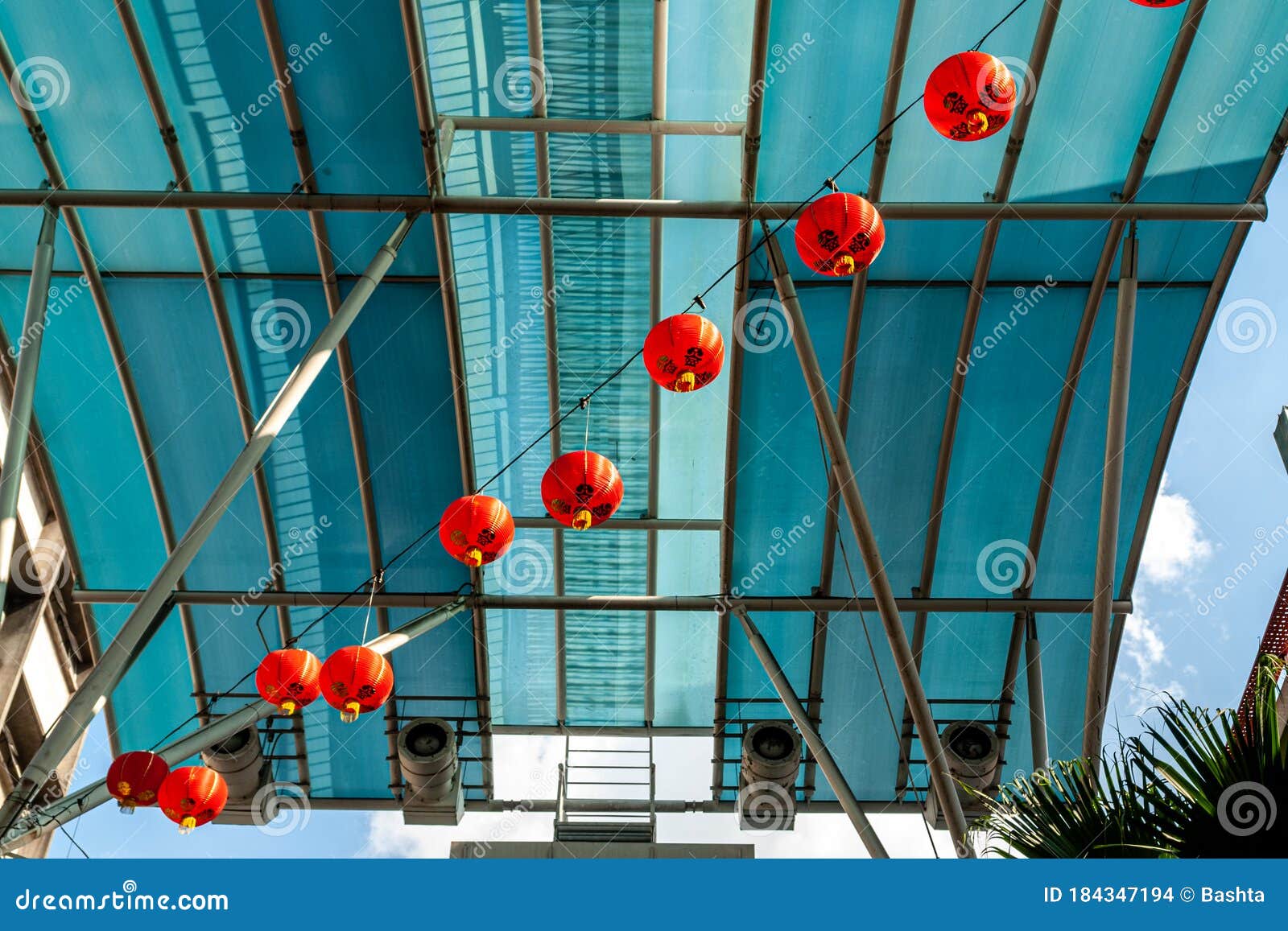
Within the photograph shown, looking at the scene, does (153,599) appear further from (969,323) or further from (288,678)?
(969,323)

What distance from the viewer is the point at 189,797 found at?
13766 millimetres

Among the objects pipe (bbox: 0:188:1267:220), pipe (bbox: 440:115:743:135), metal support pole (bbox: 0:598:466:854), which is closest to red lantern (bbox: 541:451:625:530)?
pipe (bbox: 0:188:1267:220)

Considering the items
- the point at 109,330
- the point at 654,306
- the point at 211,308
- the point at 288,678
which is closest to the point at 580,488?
the point at 288,678

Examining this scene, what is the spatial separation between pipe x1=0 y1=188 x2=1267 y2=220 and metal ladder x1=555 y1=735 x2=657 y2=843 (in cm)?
932

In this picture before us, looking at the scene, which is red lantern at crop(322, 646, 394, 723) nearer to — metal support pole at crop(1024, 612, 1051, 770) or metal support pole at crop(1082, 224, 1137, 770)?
metal support pole at crop(1082, 224, 1137, 770)

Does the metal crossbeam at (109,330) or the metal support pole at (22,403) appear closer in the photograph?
the metal support pole at (22,403)

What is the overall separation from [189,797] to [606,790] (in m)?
7.42

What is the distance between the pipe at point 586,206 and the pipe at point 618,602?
6.39 meters

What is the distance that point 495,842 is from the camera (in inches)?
639

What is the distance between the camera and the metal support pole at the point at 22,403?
1211 centimetres

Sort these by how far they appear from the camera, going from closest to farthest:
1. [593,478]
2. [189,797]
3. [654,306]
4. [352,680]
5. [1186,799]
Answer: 1. [1186,799]
2. [593,478]
3. [352,680]
4. [189,797]
5. [654,306]

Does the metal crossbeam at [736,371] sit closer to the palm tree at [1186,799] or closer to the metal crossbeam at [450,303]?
the metal crossbeam at [450,303]

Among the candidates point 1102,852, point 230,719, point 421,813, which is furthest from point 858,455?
point 1102,852

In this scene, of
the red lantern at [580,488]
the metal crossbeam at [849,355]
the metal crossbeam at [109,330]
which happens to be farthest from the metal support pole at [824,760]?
the metal crossbeam at [109,330]
